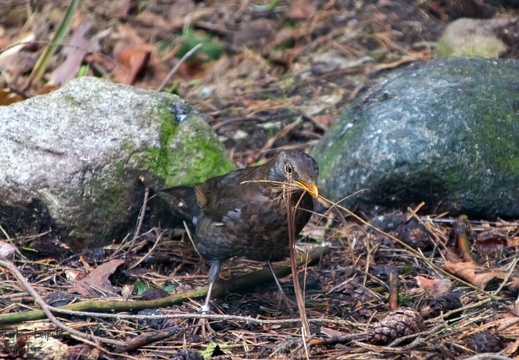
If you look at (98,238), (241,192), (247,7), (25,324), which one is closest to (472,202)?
(241,192)

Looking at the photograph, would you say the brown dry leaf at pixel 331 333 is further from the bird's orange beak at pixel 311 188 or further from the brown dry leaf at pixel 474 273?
the brown dry leaf at pixel 474 273

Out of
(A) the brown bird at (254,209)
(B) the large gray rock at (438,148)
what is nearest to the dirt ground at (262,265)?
(B) the large gray rock at (438,148)

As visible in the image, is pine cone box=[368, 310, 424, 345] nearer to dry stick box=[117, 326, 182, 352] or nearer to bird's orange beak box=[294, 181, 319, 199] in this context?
bird's orange beak box=[294, 181, 319, 199]

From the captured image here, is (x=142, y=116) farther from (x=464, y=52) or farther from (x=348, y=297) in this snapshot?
(x=464, y=52)

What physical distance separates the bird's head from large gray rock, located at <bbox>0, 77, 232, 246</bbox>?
1.09 metres

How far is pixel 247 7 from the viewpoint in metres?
9.45

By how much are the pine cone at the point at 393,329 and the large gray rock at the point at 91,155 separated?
2.26 meters

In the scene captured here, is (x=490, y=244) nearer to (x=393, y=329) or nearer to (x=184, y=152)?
(x=393, y=329)

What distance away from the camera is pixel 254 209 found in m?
4.34

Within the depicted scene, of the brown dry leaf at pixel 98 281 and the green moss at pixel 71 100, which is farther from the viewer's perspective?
the green moss at pixel 71 100

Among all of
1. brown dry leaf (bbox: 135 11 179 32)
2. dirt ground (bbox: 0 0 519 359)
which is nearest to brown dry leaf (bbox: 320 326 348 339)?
dirt ground (bbox: 0 0 519 359)

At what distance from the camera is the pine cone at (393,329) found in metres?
3.43

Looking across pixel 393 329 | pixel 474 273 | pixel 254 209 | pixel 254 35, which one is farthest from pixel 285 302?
pixel 254 35

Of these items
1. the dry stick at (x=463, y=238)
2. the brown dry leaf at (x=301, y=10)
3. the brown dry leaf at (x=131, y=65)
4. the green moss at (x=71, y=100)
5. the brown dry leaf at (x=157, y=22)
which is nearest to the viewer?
the dry stick at (x=463, y=238)
